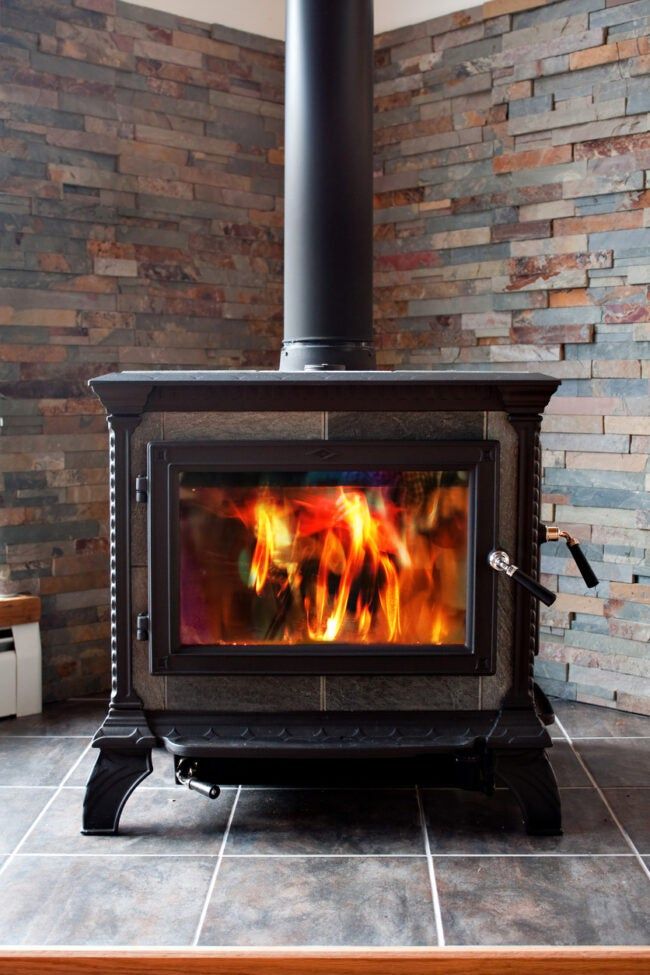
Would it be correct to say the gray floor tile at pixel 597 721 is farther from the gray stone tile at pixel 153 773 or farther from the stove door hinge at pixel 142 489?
the stove door hinge at pixel 142 489

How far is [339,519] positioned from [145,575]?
0.42 metres

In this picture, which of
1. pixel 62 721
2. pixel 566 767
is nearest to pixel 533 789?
pixel 566 767

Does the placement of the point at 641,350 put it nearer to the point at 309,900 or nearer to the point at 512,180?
the point at 512,180

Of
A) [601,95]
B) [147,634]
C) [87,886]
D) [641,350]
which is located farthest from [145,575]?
[601,95]

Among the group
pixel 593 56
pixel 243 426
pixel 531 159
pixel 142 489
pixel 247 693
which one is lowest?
pixel 247 693

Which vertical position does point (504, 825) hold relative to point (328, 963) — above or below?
below

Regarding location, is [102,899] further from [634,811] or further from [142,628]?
[634,811]

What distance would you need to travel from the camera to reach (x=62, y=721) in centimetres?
289

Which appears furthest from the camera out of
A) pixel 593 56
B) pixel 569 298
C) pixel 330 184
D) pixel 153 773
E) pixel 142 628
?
pixel 569 298

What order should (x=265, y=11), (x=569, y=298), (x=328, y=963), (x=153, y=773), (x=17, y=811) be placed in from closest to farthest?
1. (x=328, y=963)
2. (x=17, y=811)
3. (x=153, y=773)
4. (x=569, y=298)
5. (x=265, y=11)

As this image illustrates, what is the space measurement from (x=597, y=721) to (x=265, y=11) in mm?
2342

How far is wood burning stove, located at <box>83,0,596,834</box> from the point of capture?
214 centimetres

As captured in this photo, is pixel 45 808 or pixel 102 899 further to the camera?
pixel 45 808

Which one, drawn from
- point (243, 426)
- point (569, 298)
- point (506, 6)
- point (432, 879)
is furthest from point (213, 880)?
point (506, 6)
